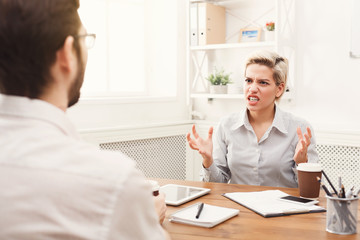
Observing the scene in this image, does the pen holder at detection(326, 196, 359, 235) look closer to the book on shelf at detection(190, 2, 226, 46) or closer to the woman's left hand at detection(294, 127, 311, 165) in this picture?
the woman's left hand at detection(294, 127, 311, 165)

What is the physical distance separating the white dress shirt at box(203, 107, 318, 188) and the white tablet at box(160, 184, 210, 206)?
29 centimetres

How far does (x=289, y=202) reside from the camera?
1448 millimetres

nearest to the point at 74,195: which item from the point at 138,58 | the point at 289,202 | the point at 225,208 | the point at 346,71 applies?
the point at 225,208

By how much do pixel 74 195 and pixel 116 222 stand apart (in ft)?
0.25

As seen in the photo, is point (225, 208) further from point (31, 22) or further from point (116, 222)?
point (31, 22)

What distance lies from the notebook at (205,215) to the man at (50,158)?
20.3 inches

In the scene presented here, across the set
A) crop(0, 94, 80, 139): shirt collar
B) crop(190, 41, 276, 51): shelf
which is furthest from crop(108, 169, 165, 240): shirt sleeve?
crop(190, 41, 276, 51): shelf

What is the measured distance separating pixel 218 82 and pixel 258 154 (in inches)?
51.4

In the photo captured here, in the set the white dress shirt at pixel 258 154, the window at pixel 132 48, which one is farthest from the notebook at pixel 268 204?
the window at pixel 132 48

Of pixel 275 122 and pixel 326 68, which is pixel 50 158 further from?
pixel 326 68

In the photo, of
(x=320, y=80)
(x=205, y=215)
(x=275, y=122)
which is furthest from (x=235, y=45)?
(x=205, y=215)

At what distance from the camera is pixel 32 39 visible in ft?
2.21

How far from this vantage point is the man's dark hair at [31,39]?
0.66 meters

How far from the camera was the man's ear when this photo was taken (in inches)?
28.0
